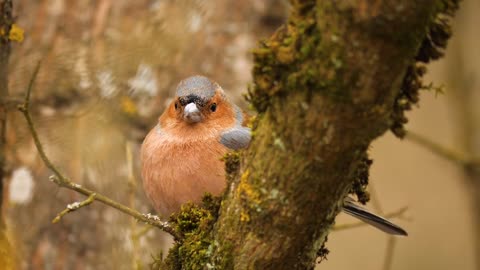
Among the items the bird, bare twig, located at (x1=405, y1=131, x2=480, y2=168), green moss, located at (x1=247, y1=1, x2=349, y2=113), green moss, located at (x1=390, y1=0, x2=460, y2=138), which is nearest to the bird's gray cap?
the bird

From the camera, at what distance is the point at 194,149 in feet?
13.6

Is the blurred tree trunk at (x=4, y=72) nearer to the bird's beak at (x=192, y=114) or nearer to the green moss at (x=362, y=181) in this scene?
the bird's beak at (x=192, y=114)

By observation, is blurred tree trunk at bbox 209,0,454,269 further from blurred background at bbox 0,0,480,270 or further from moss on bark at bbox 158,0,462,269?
blurred background at bbox 0,0,480,270

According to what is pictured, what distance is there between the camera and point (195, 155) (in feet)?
13.5

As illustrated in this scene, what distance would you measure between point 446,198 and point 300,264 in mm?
5341

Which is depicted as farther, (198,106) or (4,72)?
(198,106)

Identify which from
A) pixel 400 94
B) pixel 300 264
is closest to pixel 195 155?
pixel 300 264

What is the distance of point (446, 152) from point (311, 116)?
4351mm

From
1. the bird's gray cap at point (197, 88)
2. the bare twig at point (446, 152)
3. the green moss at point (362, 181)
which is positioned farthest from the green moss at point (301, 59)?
the bare twig at point (446, 152)

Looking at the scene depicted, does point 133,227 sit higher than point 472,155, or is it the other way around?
point 472,155

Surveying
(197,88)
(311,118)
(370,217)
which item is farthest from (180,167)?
(311,118)

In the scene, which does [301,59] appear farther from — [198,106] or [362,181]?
[198,106]

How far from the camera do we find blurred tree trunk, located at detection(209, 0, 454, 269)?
2188 millimetres

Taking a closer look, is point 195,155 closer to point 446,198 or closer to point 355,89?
point 355,89
